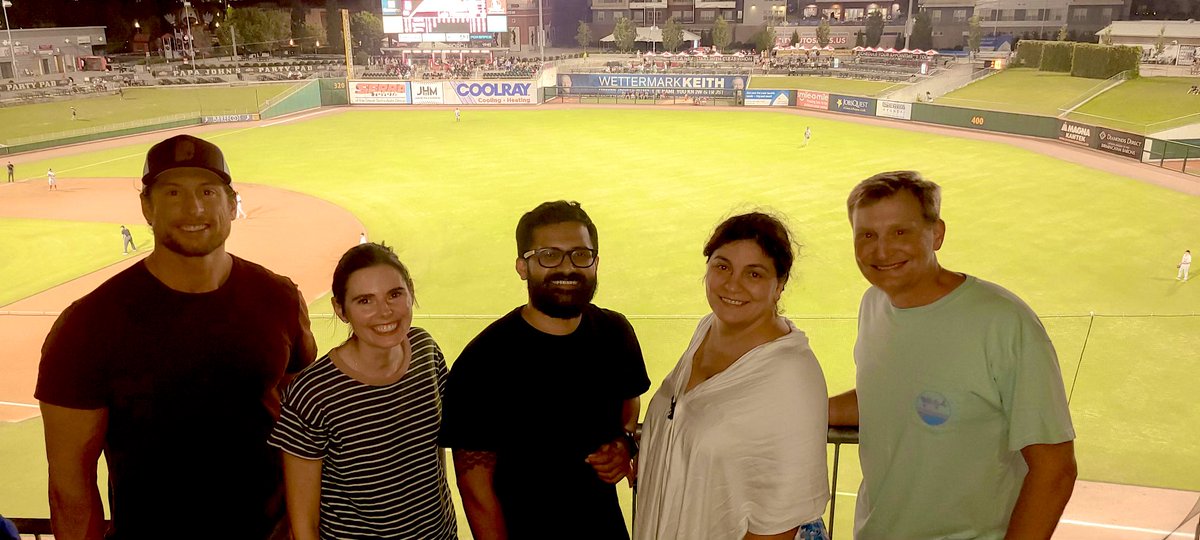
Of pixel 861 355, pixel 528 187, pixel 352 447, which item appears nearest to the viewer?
pixel 352 447

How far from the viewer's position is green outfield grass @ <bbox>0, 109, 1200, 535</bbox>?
1370 centimetres

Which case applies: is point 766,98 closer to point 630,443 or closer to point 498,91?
point 498,91

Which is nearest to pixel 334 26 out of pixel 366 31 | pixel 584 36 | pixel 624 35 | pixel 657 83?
pixel 366 31

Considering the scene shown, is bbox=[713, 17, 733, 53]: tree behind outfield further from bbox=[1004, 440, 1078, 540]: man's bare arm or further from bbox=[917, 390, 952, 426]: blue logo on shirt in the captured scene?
bbox=[1004, 440, 1078, 540]: man's bare arm

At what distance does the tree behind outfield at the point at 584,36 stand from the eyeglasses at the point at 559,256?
98282 millimetres

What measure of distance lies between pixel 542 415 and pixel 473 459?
328 mm

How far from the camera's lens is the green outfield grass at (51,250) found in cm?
2184

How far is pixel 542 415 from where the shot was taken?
9.83ft

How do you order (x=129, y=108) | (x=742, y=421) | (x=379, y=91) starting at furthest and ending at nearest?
(x=379, y=91)
(x=129, y=108)
(x=742, y=421)

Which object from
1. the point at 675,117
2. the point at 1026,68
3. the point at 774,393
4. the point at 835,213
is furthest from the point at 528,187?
the point at 1026,68

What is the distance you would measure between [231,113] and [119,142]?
9.07 metres

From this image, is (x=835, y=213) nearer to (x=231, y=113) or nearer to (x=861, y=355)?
(x=861, y=355)

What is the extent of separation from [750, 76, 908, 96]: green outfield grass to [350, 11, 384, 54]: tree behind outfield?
53998 mm

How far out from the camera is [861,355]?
332 centimetres
